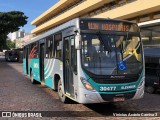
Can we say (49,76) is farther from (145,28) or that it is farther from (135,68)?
(145,28)

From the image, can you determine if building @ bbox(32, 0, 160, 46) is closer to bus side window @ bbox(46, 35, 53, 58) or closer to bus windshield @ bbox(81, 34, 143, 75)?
bus side window @ bbox(46, 35, 53, 58)

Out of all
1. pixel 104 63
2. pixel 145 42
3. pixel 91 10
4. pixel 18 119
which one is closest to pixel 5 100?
pixel 18 119

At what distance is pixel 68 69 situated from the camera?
31.9 feet

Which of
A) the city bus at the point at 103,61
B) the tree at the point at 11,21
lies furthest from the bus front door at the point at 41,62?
the tree at the point at 11,21

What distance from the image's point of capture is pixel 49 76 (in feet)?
41.3

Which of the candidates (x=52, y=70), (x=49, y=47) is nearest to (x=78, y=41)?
(x=52, y=70)

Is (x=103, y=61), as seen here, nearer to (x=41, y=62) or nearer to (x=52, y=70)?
(x=52, y=70)

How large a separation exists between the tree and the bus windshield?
177 feet

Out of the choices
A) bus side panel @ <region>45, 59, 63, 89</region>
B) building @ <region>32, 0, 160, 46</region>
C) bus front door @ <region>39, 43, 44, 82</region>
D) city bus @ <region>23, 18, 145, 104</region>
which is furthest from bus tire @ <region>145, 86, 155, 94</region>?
building @ <region>32, 0, 160, 46</region>

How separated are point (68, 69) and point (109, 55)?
1638 millimetres

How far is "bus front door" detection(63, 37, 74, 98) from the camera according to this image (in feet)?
31.0

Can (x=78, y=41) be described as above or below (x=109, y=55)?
above

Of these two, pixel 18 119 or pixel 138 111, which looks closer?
pixel 18 119

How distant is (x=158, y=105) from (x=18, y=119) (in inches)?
189
